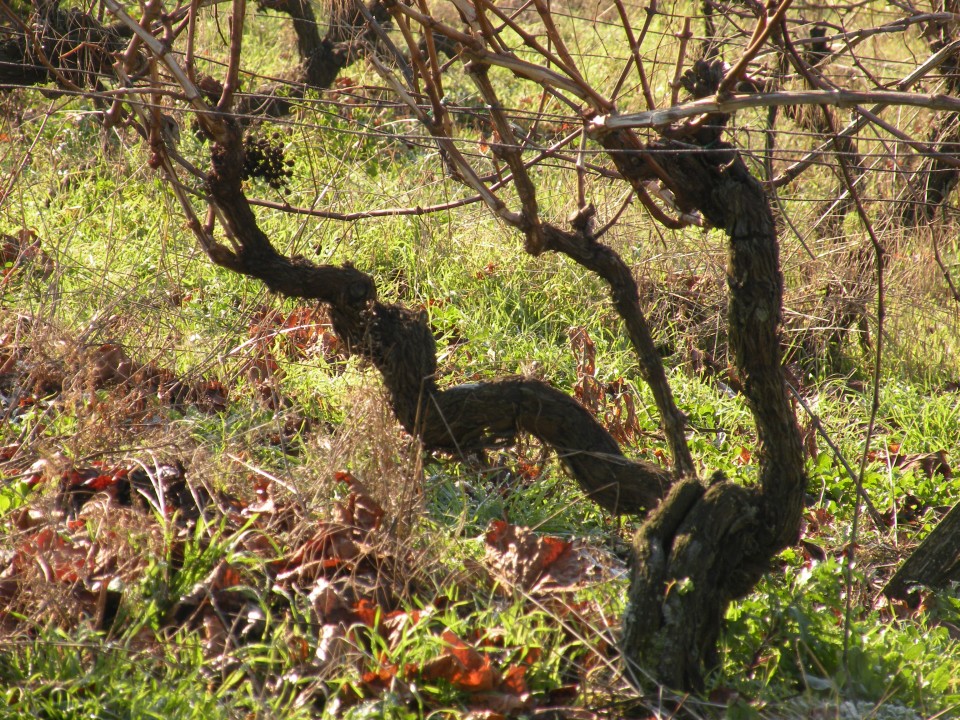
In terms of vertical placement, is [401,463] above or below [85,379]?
below

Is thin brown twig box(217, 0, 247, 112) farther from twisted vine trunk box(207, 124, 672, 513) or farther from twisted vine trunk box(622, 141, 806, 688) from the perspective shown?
twisted vine trunk box(622, 141, 806, 688)

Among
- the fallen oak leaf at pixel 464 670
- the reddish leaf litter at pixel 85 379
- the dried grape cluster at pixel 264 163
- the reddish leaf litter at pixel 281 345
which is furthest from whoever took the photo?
the reddish leaf litter at pixel 281 345

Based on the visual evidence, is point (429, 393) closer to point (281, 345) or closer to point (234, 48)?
point (234, 48)

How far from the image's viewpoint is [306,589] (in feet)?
8.23

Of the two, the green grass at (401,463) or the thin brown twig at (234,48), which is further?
the thin brown twig at (234,48)

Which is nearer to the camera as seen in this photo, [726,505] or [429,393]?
[726,505]

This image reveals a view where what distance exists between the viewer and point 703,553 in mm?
2283

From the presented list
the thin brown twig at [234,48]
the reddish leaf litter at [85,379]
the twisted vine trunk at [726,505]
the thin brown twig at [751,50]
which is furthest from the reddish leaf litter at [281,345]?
the thin brown twig at [751,50]

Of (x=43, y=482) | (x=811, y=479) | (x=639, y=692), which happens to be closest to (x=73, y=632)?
(x=43, y=482)

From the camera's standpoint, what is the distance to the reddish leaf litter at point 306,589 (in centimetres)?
220

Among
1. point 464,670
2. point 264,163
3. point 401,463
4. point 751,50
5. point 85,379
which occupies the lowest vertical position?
point 464,670

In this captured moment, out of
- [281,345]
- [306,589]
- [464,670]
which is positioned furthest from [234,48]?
[281,345]

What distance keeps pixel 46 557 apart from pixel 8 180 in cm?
207

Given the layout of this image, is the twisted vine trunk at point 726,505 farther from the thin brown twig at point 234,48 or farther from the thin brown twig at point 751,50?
the thin brown twig at point 234,48
